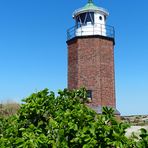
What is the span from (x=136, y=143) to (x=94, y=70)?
23616 mm

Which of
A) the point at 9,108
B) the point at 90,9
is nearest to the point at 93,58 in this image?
the point at 90,9

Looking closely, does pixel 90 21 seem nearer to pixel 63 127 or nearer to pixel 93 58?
pixel 93 58

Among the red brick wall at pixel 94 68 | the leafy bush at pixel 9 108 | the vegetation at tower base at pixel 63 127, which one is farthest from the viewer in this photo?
the leafy bush at pixel 9 108

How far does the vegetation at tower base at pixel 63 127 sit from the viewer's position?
476 centimetres

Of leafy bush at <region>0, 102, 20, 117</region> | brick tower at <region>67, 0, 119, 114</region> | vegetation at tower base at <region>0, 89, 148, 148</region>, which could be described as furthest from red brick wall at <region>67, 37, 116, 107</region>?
vegetation at tower base at <region>0, 89, 148, 148</region>

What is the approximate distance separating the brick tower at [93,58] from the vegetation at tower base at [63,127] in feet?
67.1

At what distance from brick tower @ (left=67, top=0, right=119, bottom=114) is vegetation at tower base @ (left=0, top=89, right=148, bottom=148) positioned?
20.5 metres

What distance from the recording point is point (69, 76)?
2912 cm

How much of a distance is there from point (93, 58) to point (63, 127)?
75.7 ft

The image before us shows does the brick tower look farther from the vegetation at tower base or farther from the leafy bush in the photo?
the vegetation at tower base

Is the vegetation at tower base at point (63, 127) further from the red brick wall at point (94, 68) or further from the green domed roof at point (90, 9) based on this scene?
the green domed roof at point (90, 9)

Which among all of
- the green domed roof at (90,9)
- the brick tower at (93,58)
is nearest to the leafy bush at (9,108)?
the brick tower at (93,58)

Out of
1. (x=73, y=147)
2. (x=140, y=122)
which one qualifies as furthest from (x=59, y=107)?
(x=140, y=122)

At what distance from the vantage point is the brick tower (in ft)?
91.3
